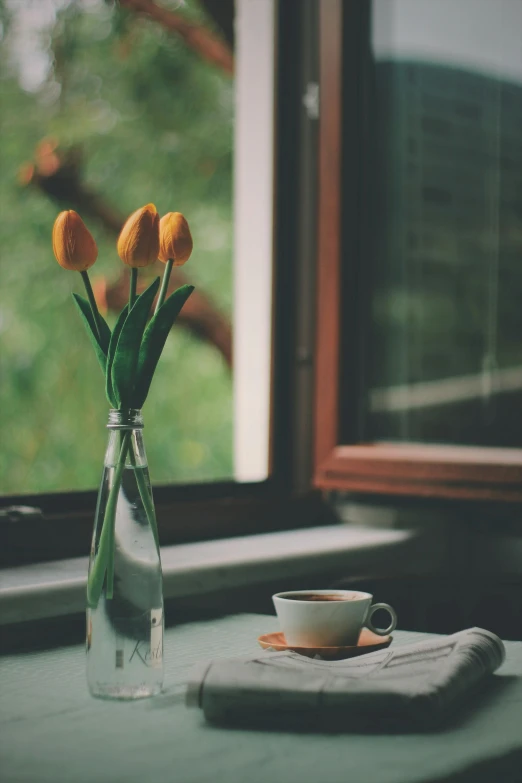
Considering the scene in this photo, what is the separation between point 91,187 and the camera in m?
4.38

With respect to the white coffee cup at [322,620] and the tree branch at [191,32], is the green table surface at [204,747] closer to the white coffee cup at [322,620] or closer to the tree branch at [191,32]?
the white coffee cup at [322,620]

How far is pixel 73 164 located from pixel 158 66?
0.53 meters

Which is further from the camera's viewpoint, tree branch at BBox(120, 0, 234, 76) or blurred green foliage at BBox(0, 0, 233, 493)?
blurred green foliage at BBox(0, 0, 233, 493)

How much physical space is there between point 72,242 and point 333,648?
0.49 meters

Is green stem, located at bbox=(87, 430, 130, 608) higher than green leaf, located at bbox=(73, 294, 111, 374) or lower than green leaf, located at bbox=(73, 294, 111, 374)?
Result: lower

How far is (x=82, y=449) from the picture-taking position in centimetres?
482

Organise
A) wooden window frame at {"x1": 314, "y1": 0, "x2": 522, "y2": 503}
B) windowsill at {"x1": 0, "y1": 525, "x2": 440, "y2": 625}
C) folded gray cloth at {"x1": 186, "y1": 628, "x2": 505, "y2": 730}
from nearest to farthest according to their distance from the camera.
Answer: folded gray cloth at {"x1": 186, "y1": 628, "x2": 505, "y2": 730} → windowsill at {"x1": 0, "y1": 525, "x2": 440, "y2": 625} → wooden window frame at {"x1": 314, "y1": 0, "x2": 522, "y2": 503}

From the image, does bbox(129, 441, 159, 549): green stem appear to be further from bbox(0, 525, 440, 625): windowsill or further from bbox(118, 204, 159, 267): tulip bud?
bbox(0, 525, 440, 625): windowsill

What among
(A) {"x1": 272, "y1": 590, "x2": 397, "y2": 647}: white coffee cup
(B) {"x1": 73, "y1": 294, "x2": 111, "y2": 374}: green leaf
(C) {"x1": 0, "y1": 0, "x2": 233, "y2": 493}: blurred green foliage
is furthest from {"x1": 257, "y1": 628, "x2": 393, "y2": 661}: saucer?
(C) {"x1": 0, "y1": 0, "x2": 233, "y2": 493}: blurred green foliage

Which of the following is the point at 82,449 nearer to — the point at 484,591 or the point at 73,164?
the point at 73,164

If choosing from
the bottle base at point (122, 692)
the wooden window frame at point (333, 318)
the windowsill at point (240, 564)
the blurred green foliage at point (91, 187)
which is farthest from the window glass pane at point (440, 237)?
the blurred green foliage at point (91, 187)

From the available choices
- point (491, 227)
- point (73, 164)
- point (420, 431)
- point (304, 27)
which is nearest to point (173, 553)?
point (420, 431)

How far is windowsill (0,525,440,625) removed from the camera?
1292 millimetres

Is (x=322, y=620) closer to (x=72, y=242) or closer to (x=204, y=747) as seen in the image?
(x=204, y=747)
